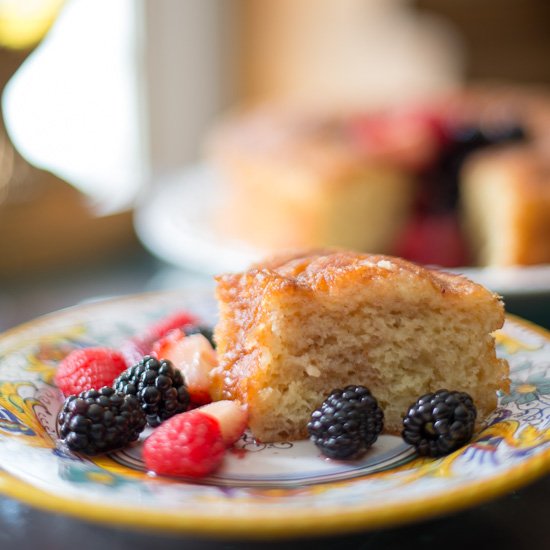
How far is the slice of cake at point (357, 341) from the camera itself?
169 cm

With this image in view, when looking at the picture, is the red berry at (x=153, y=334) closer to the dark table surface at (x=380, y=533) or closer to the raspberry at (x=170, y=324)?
the raspberry at (x=170, y=324)

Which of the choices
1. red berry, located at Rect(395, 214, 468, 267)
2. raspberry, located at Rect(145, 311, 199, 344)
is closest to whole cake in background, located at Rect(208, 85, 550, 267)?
red berry, located at Rect(395, 214, 468, 267)

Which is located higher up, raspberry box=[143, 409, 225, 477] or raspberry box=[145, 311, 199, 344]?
raspberry box=[143, 409, 225, 477]

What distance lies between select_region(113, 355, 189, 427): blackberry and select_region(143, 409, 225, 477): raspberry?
0.13 meters

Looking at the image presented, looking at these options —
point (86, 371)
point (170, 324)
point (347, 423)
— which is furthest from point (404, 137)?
point (347, 423)

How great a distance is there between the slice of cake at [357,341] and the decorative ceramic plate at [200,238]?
3.22 ft

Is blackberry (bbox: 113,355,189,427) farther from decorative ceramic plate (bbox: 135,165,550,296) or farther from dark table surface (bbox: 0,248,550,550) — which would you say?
decorative ceramic plate (bbox: 135,165,550,296)

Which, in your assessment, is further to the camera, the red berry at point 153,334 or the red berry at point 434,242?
the red berry at point 434,242

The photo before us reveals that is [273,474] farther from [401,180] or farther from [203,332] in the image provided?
[401,180]

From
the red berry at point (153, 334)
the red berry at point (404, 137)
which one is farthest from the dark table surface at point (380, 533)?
the red berry at point (404, 137)

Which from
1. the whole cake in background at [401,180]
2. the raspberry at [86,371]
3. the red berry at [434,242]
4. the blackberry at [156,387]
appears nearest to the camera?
the blackberry at [156,387]

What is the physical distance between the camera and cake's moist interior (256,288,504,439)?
67.1 inches

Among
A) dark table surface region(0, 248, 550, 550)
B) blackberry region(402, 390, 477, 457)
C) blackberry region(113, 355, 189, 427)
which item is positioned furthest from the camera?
blackberry region(113, 355, 189, 427)

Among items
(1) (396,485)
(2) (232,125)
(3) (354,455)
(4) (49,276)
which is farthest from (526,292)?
(2) (232,125)
